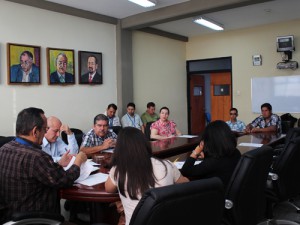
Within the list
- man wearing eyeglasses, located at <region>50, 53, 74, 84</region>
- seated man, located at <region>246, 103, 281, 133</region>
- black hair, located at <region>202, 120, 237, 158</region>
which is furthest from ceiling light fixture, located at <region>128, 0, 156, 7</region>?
black hair, located at <region>202, 120, 237, 158</region>

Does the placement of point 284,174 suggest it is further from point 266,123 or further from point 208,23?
point 208,23

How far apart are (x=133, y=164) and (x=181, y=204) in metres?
0.53

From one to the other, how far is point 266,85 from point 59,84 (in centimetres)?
453

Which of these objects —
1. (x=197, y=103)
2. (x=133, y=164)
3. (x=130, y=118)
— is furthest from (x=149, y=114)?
→ (x=133, y=164)

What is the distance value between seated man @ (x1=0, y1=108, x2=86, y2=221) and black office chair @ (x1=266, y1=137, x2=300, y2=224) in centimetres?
172

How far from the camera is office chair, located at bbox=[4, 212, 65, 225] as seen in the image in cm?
163

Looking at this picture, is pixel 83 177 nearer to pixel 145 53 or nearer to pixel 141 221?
pixel 141 221

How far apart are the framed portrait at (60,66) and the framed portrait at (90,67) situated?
19 cm

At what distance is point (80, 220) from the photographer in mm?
2717

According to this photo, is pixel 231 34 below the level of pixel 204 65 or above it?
above

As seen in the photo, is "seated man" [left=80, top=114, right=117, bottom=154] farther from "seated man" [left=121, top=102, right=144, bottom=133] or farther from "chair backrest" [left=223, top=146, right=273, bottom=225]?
"seated man" [left=121, top=102, right=144, bottom=133]

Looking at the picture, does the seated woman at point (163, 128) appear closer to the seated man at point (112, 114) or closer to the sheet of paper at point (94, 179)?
the seated man at point (112, 114)

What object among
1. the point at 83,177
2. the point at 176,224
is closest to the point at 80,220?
the point at 83,177

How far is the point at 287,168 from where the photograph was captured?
2627 mm
